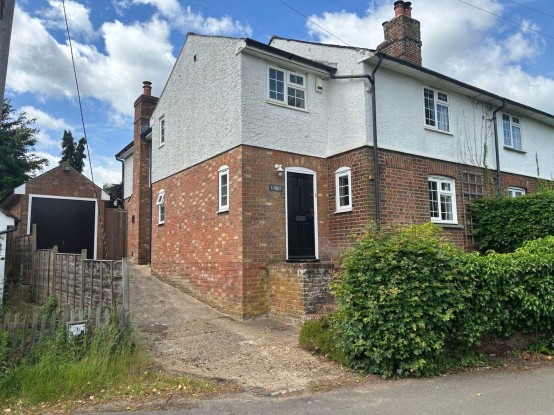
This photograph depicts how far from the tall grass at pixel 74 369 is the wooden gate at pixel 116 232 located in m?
13.2

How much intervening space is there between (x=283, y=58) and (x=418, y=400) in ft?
29.1

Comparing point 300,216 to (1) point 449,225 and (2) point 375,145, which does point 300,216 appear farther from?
(1) point 449,225

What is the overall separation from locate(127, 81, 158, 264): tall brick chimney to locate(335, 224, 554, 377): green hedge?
1158 centimetres

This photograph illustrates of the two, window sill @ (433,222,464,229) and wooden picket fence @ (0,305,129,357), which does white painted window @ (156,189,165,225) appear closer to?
wooden picket fence @ (0,305,129,357)

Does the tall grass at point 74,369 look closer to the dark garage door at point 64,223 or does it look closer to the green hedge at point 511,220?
the green hedge at point 511,220

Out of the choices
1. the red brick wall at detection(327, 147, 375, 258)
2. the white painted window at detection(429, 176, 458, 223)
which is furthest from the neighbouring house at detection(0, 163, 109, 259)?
the white painted window at detection(429, 176, 458, 223)

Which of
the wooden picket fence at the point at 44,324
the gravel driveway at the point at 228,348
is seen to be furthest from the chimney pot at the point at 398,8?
the wooden picket fence at the point at 44,324

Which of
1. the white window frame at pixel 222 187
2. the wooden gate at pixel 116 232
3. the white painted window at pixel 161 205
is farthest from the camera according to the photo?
the wooden gate at pixel 116 232

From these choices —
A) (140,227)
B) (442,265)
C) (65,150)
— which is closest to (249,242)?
(442,265)

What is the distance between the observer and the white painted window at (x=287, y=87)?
1166 centimetres

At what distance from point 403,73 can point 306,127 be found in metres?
3.36

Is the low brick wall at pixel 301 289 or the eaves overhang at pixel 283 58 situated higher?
the eaves overhang at pixel 283 58

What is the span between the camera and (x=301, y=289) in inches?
373

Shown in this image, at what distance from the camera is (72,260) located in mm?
10055
